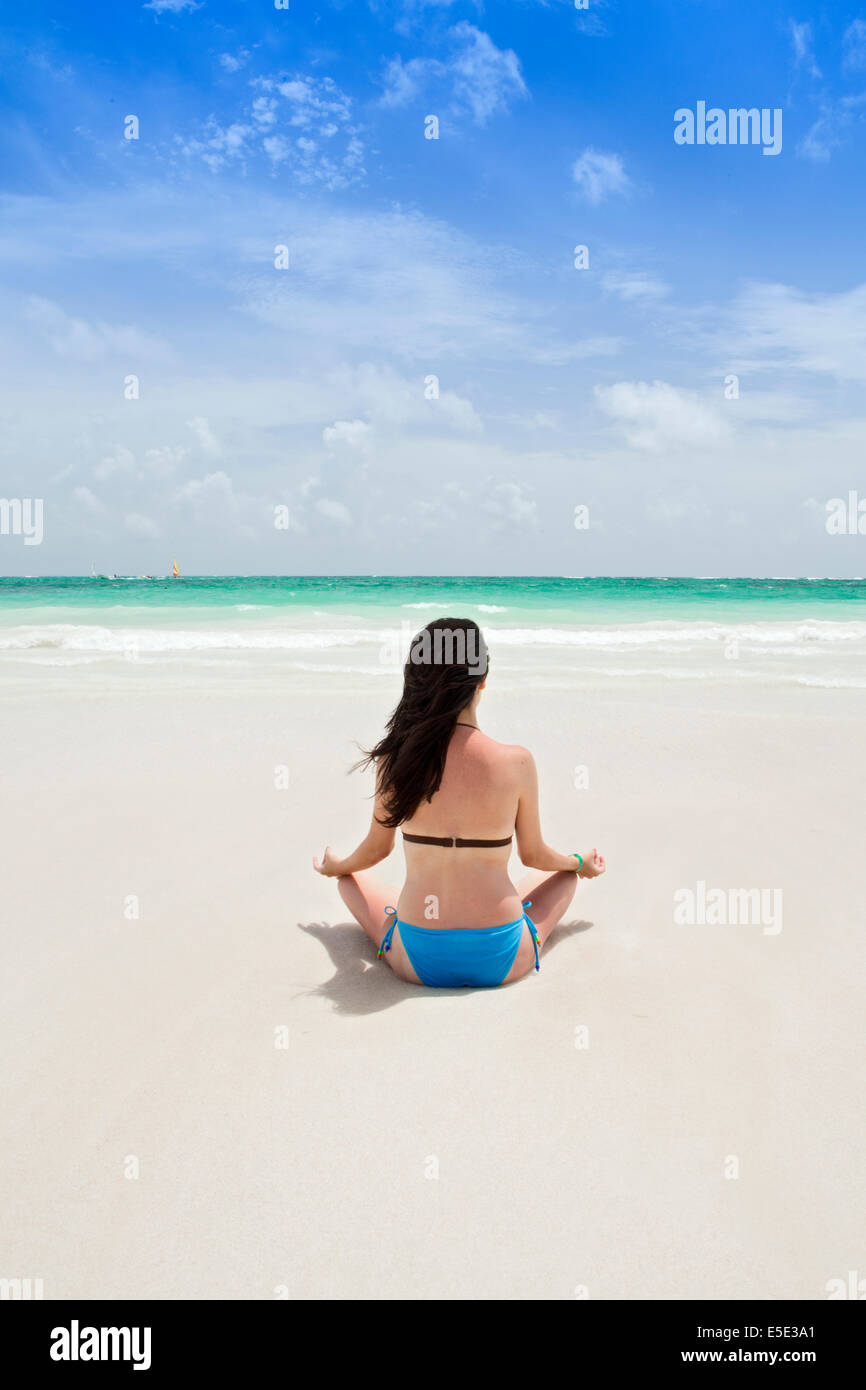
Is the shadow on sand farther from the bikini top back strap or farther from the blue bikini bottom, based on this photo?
the bikini top back strap

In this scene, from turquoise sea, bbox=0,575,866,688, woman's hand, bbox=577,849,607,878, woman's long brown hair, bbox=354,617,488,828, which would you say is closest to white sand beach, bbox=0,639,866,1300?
woman's hand, bbox=577,849,607,878

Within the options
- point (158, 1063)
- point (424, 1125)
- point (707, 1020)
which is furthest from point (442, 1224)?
point (707, 1020)

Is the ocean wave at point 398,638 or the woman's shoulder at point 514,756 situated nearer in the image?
the woman's shoulder at point 514,756

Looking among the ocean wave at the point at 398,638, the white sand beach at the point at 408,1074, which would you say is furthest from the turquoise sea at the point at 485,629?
the white sand beach at the point at 408,1074

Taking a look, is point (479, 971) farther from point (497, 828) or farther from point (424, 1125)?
point (424, 1125)

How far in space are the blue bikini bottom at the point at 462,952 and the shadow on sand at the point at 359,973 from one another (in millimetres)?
66

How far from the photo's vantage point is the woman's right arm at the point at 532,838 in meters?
3.34

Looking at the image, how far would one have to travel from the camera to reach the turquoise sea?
1420 centimetres

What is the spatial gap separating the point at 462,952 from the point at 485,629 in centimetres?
1882

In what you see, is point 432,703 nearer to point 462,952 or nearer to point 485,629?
point 462,952

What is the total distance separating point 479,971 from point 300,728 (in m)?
4.99

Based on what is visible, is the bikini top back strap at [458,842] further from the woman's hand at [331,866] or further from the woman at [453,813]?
the woman's hand at [331,866]

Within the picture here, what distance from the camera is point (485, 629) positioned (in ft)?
72.0

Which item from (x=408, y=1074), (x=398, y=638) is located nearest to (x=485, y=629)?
(x=398, y=638)
